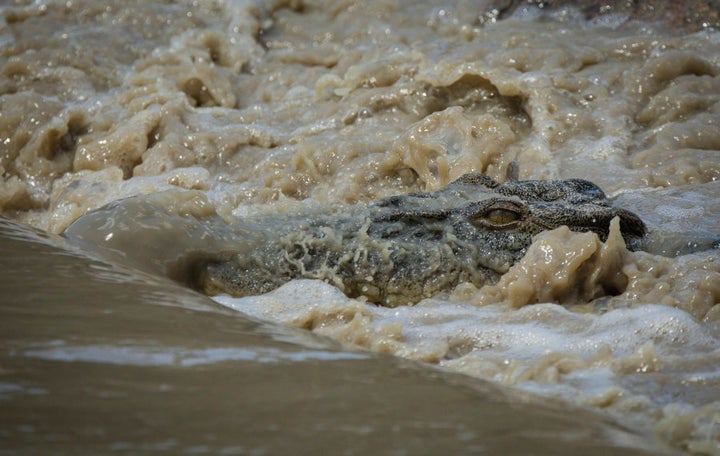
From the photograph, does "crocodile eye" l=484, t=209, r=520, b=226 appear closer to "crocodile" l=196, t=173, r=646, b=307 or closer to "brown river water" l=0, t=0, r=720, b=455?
"crocodile" l=196, t=173, r=646, b=307

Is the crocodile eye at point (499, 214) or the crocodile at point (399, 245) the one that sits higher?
the crocodile eye at point (499, 214)

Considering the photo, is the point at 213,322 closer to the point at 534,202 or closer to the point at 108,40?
the point at 534,202

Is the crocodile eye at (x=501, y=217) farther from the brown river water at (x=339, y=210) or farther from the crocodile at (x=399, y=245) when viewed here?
the brown river water at (x=339, y=210)

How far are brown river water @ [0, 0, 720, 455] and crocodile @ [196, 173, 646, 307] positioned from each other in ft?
0.33

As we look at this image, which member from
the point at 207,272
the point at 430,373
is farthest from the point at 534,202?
the point at 430,373

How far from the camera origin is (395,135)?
6.71 m

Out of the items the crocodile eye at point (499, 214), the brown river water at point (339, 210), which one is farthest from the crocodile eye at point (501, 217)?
the brown river water at point (339, 210)

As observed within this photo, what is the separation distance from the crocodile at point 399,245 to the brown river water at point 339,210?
4.0 inches

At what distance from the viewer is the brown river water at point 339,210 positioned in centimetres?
199

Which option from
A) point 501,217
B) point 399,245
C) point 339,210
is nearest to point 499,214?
point 501,217

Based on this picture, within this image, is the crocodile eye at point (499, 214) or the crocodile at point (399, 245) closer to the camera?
the crocodile at point (399, 245)

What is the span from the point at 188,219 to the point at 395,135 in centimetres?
302

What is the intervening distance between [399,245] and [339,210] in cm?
46

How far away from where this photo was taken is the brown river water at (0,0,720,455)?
199 centimetres
